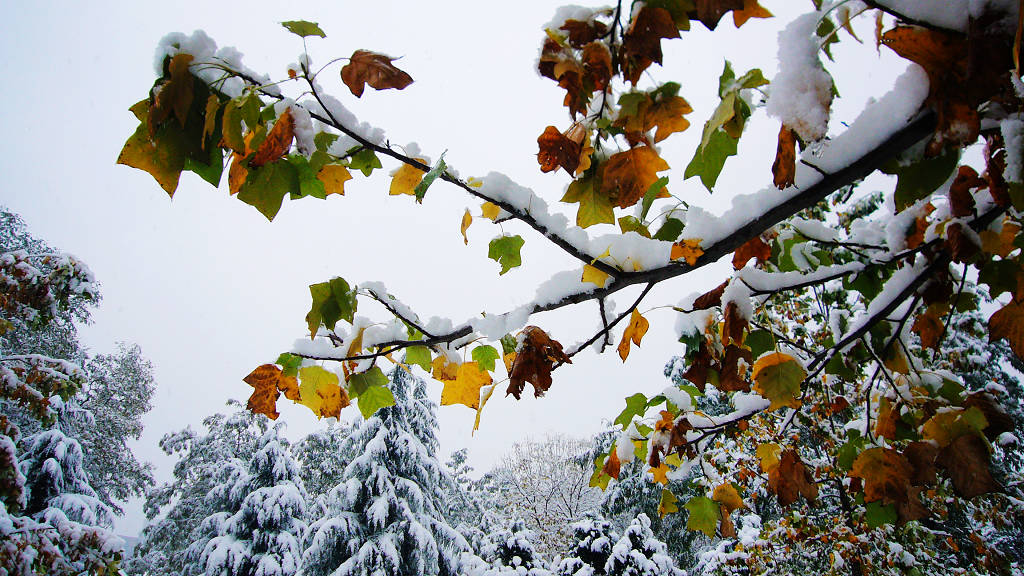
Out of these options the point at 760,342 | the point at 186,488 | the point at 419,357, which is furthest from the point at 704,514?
the point at 186,488

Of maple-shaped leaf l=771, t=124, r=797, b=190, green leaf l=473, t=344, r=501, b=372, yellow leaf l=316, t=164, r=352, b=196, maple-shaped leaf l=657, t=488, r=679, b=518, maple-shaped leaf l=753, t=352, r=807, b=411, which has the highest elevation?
yellow leaf l=316, t=164, r=352, b=196

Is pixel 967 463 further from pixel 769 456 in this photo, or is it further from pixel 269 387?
pixel 269 387

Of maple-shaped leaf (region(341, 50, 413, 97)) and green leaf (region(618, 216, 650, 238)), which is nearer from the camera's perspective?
maple-shaped leaf (region(341, 50, 413, 97))

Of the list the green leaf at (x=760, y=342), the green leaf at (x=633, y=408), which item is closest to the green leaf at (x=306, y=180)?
the green leaf at (x=760, y=342)

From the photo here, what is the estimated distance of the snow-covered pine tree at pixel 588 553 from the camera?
7.00m

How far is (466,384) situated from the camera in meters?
1.42

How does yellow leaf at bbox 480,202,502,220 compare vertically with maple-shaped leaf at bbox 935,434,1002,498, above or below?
above

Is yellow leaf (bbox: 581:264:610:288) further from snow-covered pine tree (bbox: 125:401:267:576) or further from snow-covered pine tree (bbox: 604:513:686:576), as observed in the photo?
snow-covered pine tree (bbox: 125:401:267:576)

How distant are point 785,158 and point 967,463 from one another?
1206mm

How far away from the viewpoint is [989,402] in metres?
1.45

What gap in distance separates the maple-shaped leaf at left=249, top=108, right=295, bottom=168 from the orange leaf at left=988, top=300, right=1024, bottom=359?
1.89m

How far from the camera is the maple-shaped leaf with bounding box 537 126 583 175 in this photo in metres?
1.07

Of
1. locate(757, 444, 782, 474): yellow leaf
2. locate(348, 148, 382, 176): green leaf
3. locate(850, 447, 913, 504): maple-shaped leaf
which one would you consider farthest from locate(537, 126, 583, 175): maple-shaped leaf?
locate(757, 444, 782, 474): yellow leaf

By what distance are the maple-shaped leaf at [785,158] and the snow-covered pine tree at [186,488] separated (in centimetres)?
1967
